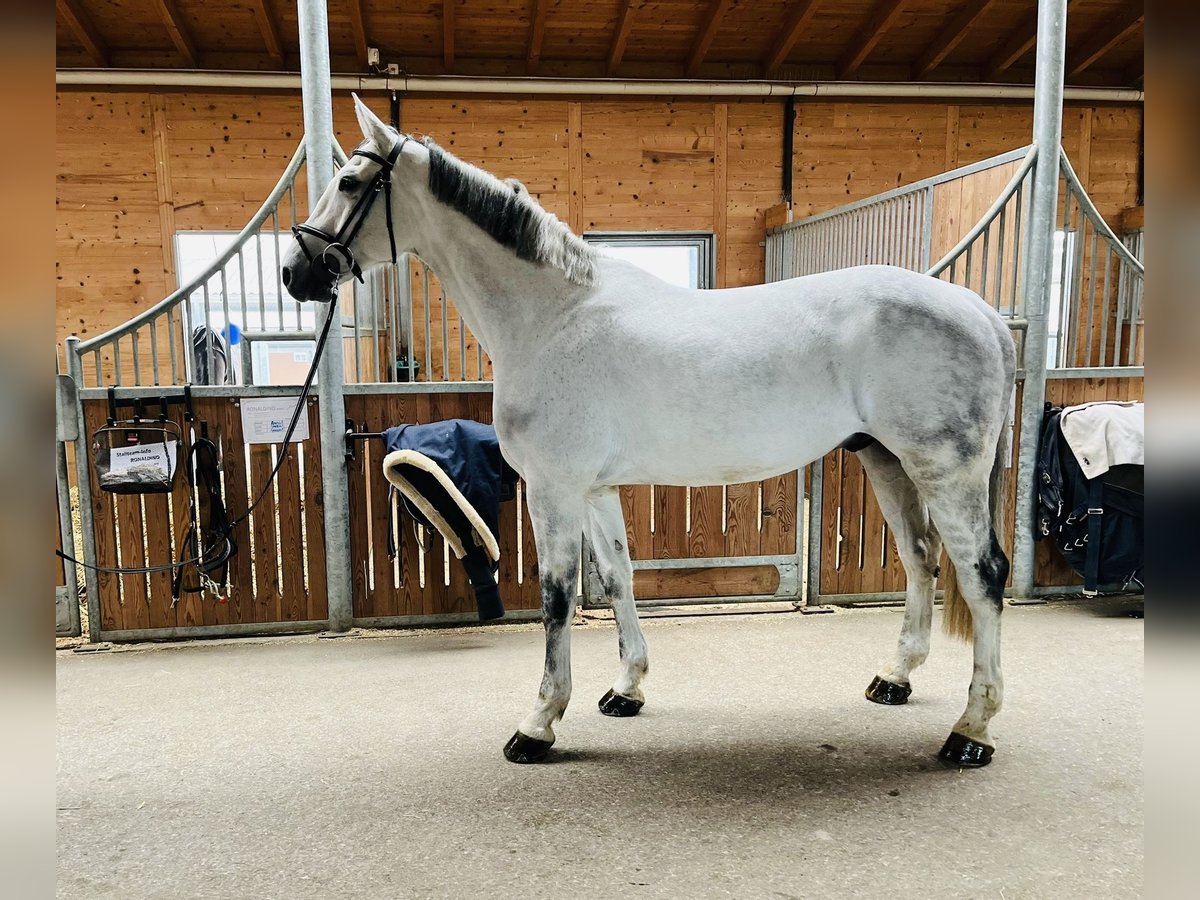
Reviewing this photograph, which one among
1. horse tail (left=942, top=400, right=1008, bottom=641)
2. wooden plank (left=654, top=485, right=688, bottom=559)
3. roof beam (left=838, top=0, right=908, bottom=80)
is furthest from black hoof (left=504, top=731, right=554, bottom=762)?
roof beam (left=838, top=0, right=908, bottom=80)

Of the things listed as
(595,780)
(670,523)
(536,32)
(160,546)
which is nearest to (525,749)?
(595,780)

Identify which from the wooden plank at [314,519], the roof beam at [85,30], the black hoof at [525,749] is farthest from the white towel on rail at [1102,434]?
the roof beam at [85,30]

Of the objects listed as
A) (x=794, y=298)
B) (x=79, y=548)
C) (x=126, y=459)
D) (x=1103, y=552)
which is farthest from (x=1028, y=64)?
(x=79, y=548)

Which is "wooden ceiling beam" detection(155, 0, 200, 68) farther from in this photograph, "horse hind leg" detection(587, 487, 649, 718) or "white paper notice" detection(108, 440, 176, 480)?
"horse hind leg" detection(587, 487, 649, 718)

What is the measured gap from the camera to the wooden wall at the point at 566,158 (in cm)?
641

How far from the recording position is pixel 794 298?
206cm

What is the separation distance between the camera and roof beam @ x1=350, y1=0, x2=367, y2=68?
5.96 metres

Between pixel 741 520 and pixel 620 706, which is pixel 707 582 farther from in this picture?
pixel 620 706

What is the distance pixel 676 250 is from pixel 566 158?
1402 millimetres

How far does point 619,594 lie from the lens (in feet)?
7.73

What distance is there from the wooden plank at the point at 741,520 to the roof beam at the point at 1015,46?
5.99 metres

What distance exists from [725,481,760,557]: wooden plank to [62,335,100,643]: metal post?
9.30 ft

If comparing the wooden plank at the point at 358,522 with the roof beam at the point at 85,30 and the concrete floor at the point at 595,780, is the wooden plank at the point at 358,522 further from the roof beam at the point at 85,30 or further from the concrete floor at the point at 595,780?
the roof beam at the point at 85,30

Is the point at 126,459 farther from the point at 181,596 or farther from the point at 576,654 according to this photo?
the point at 576,654
